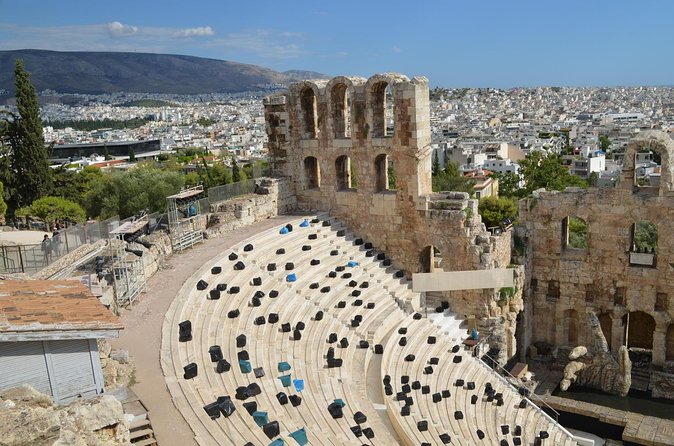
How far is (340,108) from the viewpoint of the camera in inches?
1024

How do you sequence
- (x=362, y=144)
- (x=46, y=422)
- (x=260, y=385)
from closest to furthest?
(x=46, y=422), (x=260, y=385), (x=362, y=144)

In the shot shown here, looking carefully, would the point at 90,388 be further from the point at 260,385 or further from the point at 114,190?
the point at 114,190

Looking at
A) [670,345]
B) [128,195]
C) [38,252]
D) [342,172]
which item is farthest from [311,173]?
[128,195]

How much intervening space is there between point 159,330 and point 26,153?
27.2 m

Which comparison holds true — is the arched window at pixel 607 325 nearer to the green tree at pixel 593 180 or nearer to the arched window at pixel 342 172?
the arched window at pixel 342 172

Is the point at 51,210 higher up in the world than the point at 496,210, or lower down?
higher up

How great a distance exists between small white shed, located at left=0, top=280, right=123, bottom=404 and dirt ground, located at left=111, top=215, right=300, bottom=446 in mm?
1473

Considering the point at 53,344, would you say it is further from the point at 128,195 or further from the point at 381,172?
the point at 128,195

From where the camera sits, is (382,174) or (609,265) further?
(382,174)

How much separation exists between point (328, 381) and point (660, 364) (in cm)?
1548

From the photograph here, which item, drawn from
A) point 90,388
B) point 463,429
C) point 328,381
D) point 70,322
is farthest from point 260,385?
point 463,429

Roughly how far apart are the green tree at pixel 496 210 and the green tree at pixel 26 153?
31.6m

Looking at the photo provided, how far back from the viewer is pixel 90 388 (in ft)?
36.1

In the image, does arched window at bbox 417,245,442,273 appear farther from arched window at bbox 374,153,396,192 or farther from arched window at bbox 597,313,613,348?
arched window at bbox 597,313,613,348
